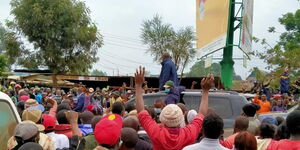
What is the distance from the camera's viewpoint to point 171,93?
939 centimetres

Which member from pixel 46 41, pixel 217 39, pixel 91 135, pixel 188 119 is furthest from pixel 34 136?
pixel 46 41

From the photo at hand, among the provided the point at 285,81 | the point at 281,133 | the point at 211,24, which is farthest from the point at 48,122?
the point at 211,24

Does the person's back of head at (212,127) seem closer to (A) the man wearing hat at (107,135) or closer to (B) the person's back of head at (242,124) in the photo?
(A) the man wearing hat at (107,135)

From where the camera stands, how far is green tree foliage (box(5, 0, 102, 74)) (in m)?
29.7

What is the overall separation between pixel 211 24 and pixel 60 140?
1858cm

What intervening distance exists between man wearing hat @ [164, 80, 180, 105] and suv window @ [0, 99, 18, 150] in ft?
14.8

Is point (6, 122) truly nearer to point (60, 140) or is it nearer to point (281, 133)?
point (60, 140)

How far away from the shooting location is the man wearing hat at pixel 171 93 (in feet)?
30.6

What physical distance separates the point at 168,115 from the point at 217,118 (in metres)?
0.53

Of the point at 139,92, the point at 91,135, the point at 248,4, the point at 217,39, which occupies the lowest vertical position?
the point at 91,135

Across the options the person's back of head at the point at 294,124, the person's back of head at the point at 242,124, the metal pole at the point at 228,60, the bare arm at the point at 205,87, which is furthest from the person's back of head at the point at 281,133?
the metal pole at the point at 228,60

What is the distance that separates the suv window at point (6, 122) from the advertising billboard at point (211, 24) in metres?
16.4

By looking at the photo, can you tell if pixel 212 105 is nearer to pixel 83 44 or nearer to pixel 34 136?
pixel 34 136

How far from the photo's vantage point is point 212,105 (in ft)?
31.8
